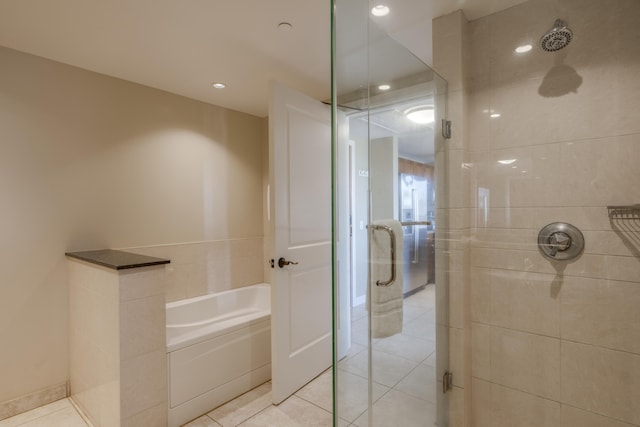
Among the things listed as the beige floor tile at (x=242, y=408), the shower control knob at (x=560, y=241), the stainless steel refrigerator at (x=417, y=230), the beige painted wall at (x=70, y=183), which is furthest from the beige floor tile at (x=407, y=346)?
the beige painted wall at (x=70, y=183)

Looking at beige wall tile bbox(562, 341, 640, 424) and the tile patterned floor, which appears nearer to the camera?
beige wall tile bbox(562, 341, 640, 424)

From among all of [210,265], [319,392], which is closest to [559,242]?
[319,392]

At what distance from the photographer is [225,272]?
3.02 m

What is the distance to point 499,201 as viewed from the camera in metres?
1.53

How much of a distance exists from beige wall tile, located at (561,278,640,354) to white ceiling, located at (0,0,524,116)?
4.48 ft

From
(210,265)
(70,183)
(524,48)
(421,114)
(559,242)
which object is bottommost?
(210,265)

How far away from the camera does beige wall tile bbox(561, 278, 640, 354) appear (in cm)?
124

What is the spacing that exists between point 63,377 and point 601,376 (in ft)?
10.4

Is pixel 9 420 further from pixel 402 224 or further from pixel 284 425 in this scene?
pixel 402 224

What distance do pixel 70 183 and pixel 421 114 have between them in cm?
240

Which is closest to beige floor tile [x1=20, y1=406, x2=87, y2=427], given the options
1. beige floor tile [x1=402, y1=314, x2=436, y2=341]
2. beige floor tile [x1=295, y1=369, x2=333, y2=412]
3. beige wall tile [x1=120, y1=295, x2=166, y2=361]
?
beige wall tile [x1=120, y1=295, x2=166, y2=361]

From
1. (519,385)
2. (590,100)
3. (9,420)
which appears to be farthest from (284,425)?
(590,100)

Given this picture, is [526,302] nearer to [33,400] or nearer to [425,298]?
[425,298]

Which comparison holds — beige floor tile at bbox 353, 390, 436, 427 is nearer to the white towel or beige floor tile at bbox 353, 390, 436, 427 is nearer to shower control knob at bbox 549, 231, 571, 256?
the white towel
